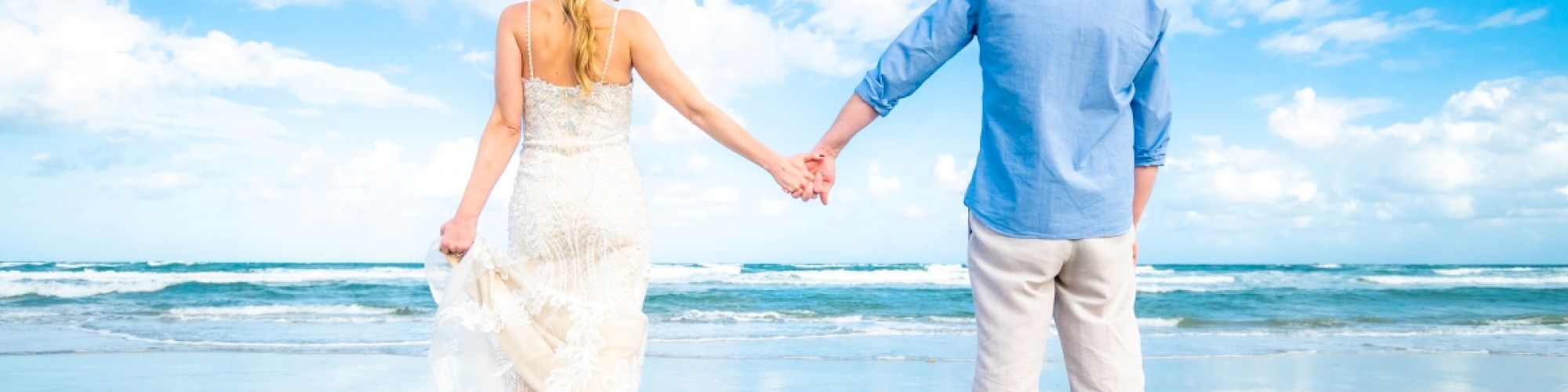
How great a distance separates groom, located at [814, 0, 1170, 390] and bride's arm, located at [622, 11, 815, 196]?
0.39 meters

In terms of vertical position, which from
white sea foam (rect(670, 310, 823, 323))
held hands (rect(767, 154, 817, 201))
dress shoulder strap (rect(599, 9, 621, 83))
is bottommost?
white sea foam (rect(670, 310, 823, 323))

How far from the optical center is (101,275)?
A: 23828 mm

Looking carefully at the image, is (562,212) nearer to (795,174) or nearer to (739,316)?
(795,174)

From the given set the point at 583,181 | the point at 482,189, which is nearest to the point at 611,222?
the point at 583,181

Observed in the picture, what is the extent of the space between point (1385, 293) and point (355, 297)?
17.4 meters

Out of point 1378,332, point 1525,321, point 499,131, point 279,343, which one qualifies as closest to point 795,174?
point 499,131

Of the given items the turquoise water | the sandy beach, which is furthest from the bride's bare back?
the turquoise water

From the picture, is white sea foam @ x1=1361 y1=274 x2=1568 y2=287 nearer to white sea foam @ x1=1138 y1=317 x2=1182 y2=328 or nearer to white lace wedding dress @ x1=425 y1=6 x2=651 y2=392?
white sea foam @ x1=1138 y1=317 x2=1182 y2=328

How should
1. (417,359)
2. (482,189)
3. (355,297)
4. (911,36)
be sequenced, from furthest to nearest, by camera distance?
(355,297) < (417,359) < (482,189) < (911,36)

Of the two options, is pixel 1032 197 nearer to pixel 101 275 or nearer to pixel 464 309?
pixel 464 309

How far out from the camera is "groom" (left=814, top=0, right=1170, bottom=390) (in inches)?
91.0

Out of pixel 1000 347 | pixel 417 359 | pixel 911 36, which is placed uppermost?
pixel 911 36

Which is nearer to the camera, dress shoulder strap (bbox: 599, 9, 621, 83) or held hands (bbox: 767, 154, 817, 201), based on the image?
dress shoulder strap (bbox: 599, 9, 621, 83)

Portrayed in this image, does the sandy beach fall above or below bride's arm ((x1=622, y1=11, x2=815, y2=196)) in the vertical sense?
below
